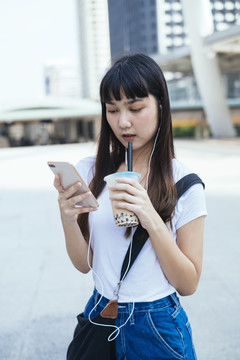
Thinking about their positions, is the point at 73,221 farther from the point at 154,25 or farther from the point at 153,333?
the point at 154,25

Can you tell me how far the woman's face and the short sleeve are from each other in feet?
0.76

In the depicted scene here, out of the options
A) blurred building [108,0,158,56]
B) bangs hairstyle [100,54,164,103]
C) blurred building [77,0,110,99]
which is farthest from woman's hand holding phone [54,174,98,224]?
blurred building [77,0,110,99]

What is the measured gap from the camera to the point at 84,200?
1.29 meters

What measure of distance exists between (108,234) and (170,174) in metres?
0.29

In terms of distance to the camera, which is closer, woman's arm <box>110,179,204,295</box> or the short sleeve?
woman's arm <box>110,179,204,295</box>

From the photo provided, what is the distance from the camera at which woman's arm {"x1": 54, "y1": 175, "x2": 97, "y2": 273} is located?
1.29m

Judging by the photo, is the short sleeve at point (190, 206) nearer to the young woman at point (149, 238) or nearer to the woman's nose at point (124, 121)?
the young woman at point (149, 238)

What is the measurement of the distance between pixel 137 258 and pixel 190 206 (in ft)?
0.78

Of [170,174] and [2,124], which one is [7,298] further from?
[2,124]

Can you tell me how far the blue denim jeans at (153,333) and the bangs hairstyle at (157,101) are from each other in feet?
0.80

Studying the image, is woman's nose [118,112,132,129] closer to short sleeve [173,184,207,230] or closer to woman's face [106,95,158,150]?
woman's face [106,95,158,150]

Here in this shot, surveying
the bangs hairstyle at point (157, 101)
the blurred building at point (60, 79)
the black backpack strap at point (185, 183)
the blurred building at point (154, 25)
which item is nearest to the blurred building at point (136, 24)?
the blurred building at point (154, 25)

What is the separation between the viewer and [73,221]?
4.59 ft

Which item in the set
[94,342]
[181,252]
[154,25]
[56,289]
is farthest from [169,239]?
[154,25]
